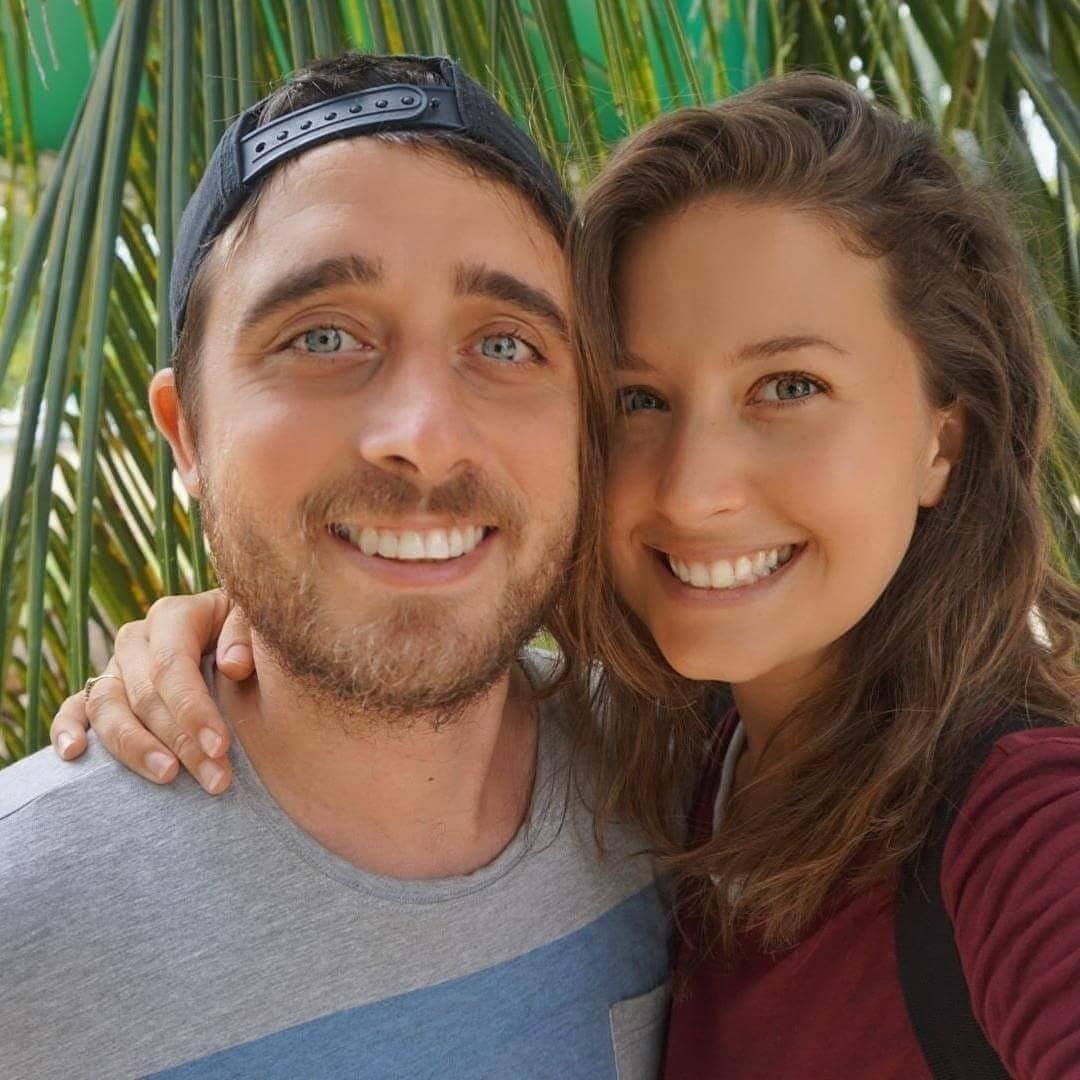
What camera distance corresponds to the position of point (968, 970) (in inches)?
38.9

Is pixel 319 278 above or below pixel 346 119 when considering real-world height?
below

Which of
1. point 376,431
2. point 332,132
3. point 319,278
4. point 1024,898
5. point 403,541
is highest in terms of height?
point 332,132

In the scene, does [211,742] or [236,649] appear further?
[236,649]

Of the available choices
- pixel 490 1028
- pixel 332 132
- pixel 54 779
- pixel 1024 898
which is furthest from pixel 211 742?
pixel 1024 898

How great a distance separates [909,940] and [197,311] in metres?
0.89

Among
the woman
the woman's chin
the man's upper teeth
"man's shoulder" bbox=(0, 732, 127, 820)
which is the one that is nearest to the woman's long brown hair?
the woman

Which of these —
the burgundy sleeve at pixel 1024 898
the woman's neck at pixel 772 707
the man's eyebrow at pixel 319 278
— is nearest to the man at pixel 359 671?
the man's eyebrow at pixel 319 278

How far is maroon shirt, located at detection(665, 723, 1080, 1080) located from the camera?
2.97ft

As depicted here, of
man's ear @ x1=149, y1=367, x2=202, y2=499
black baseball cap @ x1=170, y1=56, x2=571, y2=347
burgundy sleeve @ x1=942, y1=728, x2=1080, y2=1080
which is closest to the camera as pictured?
burgundy sleeve @ x1=942, y1=728, x2=1080, y2=1080

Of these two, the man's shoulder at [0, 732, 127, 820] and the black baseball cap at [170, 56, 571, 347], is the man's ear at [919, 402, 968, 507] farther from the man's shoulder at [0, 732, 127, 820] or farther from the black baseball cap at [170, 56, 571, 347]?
the man's shoulder at [0, 732, 127, 820]

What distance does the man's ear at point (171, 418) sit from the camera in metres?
1.33

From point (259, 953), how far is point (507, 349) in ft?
1.99

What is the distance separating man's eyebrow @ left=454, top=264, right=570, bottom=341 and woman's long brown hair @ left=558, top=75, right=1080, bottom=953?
0.08 ft

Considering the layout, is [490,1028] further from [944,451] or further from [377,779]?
[944,451]
